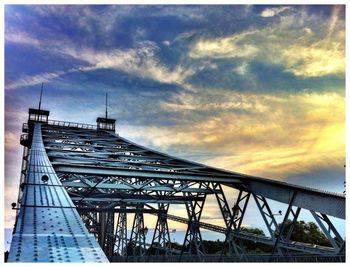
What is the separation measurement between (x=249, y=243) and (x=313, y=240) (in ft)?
42.2

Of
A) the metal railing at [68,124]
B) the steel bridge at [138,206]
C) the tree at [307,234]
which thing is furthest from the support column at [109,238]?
the tree at [307,234]

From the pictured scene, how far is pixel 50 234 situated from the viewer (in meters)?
5.81

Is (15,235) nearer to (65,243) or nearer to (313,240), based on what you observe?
(65,243)

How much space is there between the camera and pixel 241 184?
1723 cm

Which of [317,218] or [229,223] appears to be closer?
[317,218]

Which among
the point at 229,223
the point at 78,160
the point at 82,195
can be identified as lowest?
the point at 229,223

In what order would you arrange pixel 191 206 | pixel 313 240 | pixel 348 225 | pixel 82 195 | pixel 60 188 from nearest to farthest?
pixel 348 225
pixel 60 188
pixel 82 195
pixel 191 206
pixel 313 240

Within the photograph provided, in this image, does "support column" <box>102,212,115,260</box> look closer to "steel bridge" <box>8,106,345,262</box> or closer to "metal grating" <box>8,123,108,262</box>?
"steel bridge" <box>8,106,345,262</box>

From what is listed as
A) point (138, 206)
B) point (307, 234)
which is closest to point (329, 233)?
point (138, 206)

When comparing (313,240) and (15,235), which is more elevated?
(15,235)

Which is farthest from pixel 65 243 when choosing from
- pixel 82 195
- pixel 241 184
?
pixel 82 195

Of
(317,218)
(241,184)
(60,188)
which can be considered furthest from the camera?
(241,184)

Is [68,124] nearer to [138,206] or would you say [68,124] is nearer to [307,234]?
[138,206]

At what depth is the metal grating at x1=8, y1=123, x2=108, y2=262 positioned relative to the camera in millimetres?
4832
